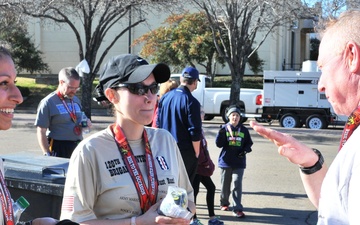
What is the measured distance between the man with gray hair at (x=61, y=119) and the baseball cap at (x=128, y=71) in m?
3.54

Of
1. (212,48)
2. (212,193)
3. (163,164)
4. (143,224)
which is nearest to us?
(143,224)

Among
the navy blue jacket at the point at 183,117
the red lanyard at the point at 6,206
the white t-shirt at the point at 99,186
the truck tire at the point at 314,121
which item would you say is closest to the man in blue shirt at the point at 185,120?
the navy blue jacket at the point at 183,117

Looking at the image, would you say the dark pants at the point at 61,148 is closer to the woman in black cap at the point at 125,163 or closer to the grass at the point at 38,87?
the woman in black cap at the point at 125,163

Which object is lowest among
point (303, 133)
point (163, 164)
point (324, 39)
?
point (303, 133)

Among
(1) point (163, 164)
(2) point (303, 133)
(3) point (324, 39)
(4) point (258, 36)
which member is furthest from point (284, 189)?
(4) point (258, 36)

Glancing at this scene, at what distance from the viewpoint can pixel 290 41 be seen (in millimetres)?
44438

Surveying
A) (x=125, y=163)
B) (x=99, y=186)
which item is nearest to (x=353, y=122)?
(x=125, y=163)

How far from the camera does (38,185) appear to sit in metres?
4.34

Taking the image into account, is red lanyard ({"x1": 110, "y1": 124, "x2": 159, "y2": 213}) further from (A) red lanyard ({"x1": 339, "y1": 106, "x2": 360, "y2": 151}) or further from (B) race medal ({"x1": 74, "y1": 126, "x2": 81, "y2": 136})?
(B) race medal ({"x1": 74, "y1": 126, "x2": 81, "y2": 136})

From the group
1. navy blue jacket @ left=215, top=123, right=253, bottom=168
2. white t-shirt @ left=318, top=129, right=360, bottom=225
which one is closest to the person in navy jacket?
navy blue jacket @ left=215, top=123, right=253, bottom=168

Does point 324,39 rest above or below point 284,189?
above

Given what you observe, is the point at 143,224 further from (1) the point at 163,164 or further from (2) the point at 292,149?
(2) the point at 292,149

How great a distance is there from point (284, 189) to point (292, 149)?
7.01 meters

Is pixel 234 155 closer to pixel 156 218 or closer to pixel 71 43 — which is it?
pixel 156 218
